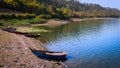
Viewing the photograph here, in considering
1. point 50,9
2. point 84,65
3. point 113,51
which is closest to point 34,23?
point 50,9

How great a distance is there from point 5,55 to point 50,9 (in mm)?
114954

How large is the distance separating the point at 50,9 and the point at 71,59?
108 metres

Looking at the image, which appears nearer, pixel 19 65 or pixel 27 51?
pixel 19 65

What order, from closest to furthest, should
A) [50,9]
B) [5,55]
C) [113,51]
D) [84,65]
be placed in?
[5,55], [84,65], [113,51], [50,9]

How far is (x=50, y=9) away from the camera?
467ft

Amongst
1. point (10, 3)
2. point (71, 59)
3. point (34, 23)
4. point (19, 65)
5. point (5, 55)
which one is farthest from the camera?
point (10, 3)

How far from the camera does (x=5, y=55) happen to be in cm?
2881

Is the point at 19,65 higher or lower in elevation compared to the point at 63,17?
higher

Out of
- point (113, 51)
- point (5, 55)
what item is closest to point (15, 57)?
point (5, 55)

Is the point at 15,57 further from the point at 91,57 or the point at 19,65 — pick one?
the point at 91,57

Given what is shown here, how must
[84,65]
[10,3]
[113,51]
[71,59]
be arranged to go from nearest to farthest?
[84,65], [71,59], [113,51], [10,3]

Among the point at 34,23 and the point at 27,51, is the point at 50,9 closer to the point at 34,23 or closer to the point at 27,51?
the point at 34,23

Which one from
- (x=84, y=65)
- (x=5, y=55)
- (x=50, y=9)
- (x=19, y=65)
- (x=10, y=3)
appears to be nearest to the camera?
(x=19, y=65)

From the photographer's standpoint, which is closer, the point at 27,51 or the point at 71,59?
the point at 27,51
